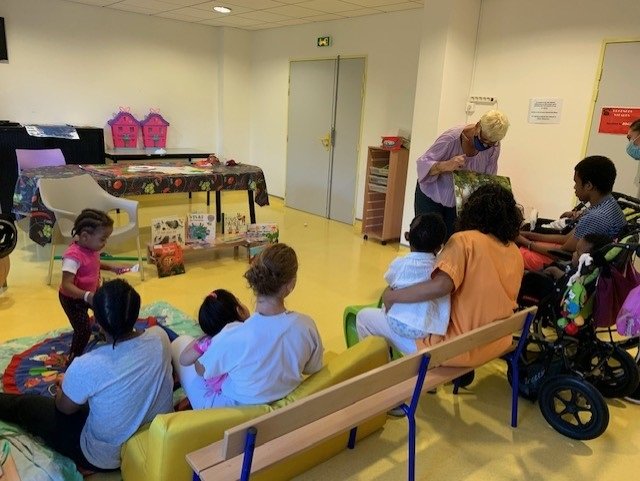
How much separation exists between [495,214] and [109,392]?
1.55m

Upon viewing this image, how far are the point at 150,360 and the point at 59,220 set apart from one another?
2358 millimetres

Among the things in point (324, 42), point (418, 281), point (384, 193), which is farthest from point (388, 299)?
point (324, 42)

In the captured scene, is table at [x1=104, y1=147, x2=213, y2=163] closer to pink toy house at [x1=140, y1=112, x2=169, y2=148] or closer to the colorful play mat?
pink toy house at [x1=140, y1=112, x2=169, y2=148]

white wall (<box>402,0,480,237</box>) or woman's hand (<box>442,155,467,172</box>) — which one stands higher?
white wall (<box>402,0,480,237</box>)

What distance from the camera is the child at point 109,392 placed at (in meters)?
1.56

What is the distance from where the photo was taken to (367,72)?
568 centimetres

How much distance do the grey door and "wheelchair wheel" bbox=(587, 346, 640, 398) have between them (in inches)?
76.8

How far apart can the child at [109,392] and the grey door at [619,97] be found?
3.70 m

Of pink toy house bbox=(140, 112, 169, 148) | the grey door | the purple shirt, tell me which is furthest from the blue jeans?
pink toy house bbox=(140, 112, 169, 148)

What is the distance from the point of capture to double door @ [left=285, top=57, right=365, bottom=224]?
5922 mm

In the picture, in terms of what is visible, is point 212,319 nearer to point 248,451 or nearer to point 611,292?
point 248,451

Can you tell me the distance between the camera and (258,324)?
1.54 m

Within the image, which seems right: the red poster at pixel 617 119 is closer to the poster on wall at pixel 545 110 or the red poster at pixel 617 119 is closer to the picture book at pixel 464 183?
the poster on wall at pixel 545 110

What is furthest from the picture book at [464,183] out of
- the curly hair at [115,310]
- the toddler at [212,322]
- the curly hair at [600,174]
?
the curly hair at [115,310]
